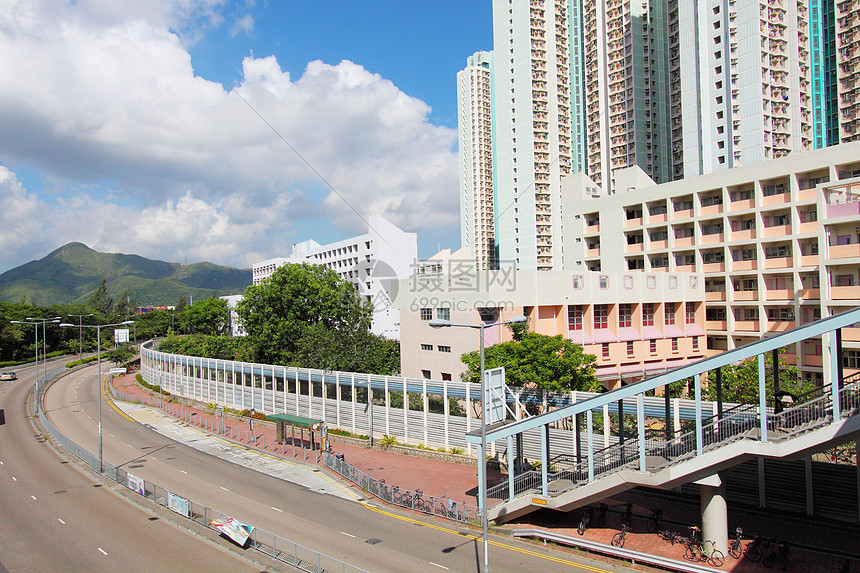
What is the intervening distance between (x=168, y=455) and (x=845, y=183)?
4427 centimetres

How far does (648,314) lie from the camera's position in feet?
133

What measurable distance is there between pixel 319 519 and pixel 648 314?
29985 mm

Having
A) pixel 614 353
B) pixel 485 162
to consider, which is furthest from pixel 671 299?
pixel 485 162

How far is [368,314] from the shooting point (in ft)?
191

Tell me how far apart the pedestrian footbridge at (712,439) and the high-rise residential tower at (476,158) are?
107m

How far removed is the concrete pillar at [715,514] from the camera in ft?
50.4

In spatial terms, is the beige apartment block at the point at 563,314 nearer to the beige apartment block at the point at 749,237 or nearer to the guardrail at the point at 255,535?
the beige apartment block at the point at 749,237

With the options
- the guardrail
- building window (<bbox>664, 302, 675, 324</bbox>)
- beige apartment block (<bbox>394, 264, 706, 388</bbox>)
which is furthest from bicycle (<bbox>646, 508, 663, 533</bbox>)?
building window (<bbox>664, 302, 675, 324</bbox>)

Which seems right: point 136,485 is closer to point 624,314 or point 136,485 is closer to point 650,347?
point 624,314

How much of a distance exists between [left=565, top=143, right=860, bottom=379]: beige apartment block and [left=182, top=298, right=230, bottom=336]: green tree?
82.1m

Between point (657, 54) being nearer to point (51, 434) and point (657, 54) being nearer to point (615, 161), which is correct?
point (615, 161)

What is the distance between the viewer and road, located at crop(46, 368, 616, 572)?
16203 millimetres

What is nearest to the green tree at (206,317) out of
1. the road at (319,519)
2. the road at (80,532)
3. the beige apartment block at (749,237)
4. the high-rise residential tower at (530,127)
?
the high-rise residential tower at (530,127)

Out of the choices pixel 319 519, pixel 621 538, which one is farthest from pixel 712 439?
pixel 319 519
